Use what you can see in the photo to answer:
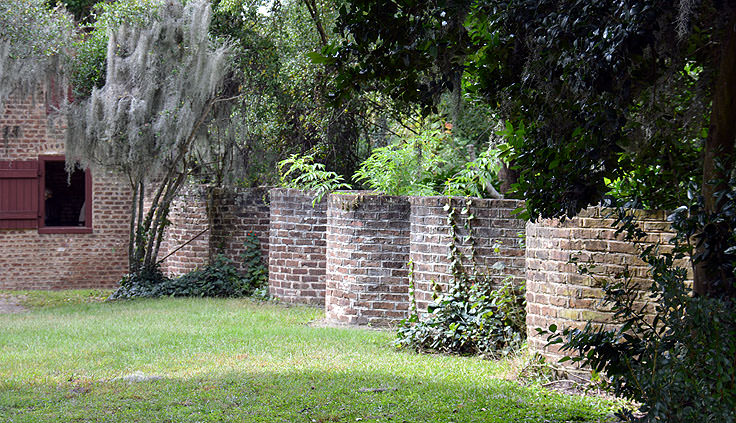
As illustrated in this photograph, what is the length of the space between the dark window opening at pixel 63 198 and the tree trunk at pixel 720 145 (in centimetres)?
2069

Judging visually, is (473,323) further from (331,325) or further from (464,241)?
(331,325)

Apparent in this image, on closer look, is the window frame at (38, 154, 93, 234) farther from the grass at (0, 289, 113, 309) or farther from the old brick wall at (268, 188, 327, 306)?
the old brick wall at (268, 188, 327, 306)

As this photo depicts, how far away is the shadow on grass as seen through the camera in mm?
5371

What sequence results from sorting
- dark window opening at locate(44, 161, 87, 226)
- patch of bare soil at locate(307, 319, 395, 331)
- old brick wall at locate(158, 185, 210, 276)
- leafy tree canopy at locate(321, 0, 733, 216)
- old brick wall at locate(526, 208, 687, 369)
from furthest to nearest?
dark window opening at locate(44, 161, 87, 226) → old brick wall at locate(158, 185, 210, 276) → patch of bare soil at locate(307, 319, 395, 331) → old brick wall at locate(526, 208, 687, 369) → leafy tree canopy at locate(321, 0, 733, 216)

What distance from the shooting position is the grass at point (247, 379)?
548 centimetres

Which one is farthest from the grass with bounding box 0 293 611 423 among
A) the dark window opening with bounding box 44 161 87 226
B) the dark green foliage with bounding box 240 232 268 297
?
the dark window opening with bounding box 44 161 87 226

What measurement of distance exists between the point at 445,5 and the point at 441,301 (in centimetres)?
450

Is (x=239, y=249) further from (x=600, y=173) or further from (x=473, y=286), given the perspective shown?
(x=600, y=173)

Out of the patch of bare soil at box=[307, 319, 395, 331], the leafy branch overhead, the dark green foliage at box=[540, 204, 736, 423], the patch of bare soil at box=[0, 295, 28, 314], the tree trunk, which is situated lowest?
the patch of bare soil at box=[0, 295, 28, 314]

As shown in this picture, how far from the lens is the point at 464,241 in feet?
27.2

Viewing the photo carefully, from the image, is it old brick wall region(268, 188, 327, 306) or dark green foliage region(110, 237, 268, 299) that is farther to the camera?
dark green foliage region(110, 237, 268, 299)

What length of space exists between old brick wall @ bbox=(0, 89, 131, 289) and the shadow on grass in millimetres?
10869

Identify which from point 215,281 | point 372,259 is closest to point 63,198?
point 215,281

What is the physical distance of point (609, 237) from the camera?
6.00 metres
